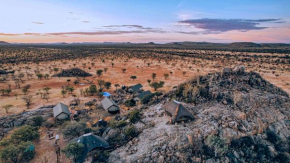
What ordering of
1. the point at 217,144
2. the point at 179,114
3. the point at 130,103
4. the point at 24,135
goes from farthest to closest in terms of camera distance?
the point at 130,103
the point at 24,135
the point at 179,114
the point at 217,144

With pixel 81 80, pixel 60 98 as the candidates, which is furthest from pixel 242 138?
pixel 81 80

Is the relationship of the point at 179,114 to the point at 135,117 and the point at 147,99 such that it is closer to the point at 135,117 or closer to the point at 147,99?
the point at 135,117

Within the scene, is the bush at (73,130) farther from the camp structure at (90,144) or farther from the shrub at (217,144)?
the shrub at (217,144)

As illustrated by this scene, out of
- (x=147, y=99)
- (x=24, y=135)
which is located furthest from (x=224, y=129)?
(x=24, y=135)

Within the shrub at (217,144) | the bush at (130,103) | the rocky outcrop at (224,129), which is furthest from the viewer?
the bush at (130,103)

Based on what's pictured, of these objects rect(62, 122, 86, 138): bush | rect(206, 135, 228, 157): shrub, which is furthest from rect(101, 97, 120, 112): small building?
rect(206, 135, 228, 157): shrub

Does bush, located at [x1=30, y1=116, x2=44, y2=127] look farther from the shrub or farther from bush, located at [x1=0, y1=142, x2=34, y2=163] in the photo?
the shrub

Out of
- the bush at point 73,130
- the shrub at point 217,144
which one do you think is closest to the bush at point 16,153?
the bush at point 73,130
